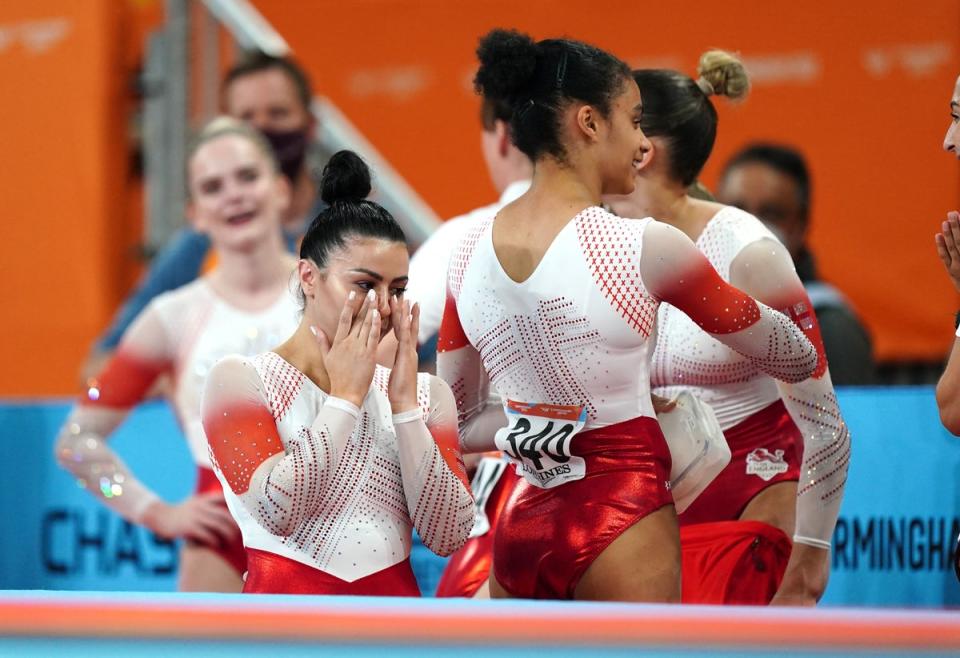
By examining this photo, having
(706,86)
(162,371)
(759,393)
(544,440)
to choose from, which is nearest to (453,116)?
(162,371)

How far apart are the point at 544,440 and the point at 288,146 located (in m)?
2.77

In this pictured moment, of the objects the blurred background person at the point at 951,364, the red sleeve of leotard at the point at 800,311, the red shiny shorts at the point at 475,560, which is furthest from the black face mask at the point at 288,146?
the blurred background person at the point at 951,364

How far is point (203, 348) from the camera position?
176 inches

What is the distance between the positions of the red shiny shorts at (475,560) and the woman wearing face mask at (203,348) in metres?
0.86

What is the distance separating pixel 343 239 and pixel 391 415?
0.38 m

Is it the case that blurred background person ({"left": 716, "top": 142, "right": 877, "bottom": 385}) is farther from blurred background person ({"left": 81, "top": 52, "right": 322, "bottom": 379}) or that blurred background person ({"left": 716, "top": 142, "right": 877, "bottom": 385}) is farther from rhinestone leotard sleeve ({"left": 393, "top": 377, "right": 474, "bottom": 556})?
rhinestone leotard sleeve ({"left": 393, "top": 377, "right": 474, "bottom": 556})

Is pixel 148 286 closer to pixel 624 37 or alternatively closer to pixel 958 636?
pixel 624 37

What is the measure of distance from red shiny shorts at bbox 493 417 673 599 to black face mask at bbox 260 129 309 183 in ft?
8.85

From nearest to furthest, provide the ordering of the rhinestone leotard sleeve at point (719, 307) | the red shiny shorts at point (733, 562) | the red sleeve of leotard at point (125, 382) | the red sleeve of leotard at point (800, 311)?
the rhinestone leotard sleeve at point (719, 307) → the red sleeve of leotard at point (800, 311) → the red shiny shorts at point (733, 562) → the red sleeve of leotard at point (125, 382)

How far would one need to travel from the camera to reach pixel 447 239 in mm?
4191

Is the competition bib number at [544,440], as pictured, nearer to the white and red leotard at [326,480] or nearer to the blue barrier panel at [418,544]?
the white and red leotard at [326,480]

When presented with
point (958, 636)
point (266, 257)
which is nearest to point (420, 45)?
point (266, 257)

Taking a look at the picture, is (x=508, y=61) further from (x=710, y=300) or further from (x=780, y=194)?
(x=780, y=194)

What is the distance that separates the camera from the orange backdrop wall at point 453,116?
649 centimetres
